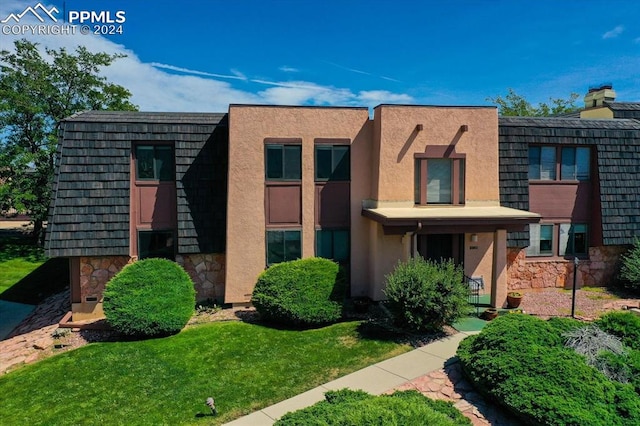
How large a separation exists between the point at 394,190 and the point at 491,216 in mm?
3023

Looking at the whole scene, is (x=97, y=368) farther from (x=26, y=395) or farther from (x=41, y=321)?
(x=41, y=321)

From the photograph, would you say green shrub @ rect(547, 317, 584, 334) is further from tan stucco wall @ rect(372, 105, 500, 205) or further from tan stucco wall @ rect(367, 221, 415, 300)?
tan stucco wall @ rect(372, 105, 500, 205)

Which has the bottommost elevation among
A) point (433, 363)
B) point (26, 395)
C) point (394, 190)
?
point (26, 395)

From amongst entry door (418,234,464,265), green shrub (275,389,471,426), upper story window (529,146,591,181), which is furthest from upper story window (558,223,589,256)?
green shrub (275,389,471,426)

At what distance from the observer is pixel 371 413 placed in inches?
204

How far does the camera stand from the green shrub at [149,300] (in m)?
10.7

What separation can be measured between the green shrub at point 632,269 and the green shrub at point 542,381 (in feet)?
27.4

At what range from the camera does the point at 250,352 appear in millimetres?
9680

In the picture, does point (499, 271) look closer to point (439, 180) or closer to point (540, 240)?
point (439, 180)

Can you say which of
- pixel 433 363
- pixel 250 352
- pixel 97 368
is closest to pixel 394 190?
pixel 433 363

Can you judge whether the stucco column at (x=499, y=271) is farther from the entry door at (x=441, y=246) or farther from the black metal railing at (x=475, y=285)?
the entry door at (x=441, y=246)

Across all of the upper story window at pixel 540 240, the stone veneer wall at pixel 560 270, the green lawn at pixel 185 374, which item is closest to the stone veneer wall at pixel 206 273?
the green lawn at pixel 185 374

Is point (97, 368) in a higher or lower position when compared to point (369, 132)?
lower

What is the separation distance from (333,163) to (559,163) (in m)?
8.45
